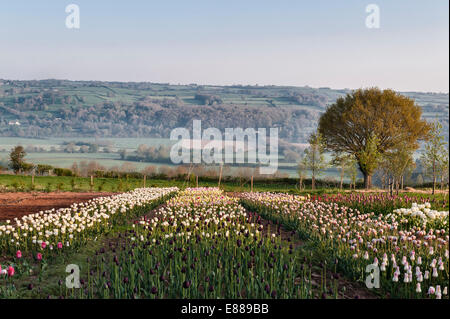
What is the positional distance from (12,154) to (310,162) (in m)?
28.0

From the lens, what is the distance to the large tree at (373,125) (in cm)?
3959

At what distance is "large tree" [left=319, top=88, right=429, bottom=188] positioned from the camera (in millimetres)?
39594

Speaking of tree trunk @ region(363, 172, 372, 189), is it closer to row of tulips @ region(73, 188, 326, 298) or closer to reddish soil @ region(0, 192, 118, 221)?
reddish soil @ region(0, 192, 118, 221)

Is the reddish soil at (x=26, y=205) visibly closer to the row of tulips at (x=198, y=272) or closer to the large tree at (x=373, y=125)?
the row of tulips at (x=198, y=272)

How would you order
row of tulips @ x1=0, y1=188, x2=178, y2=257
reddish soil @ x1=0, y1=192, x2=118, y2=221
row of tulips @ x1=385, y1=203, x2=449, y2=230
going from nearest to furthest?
1. row of tulips @ x1=0, y1=188, x2=178, y2=257
2. row of tulips @ x1=385, y1=203, x2=449, y2=230
3. reddish soil @ x1=0, y1=192, x2=118, y2=221

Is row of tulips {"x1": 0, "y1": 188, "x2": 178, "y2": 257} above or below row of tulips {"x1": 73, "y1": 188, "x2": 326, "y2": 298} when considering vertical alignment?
below

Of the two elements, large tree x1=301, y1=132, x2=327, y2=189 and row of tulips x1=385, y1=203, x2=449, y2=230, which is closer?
row of tulips x1=385, y1=203, x2=449, y2=230

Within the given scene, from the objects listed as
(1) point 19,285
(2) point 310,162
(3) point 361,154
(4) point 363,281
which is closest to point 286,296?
(4) point 363,281

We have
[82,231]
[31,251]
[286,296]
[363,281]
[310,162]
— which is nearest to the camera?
[286,296]

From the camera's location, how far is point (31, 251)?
951 centimetres

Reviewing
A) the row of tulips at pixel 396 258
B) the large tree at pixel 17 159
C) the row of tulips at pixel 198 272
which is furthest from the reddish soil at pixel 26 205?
the large tree at pixel 17 159

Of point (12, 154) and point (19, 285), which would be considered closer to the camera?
point (19, 285)

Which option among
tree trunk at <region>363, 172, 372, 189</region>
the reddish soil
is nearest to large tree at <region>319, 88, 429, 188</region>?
tree trunk at <region>363, 172, 372, 189</region>
